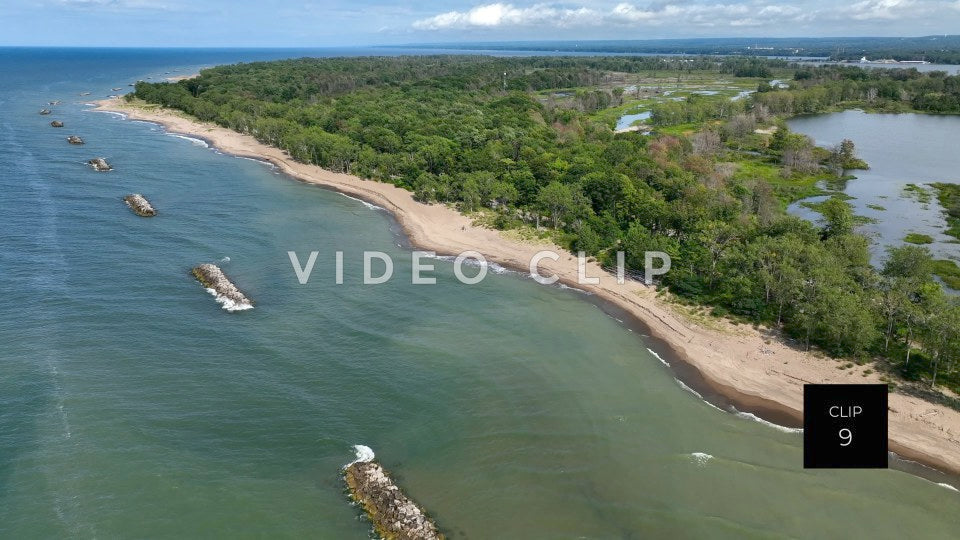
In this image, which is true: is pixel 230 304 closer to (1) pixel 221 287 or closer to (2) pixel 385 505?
(1) pixel 221 287

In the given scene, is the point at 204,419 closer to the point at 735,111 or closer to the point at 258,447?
the point at 258,447

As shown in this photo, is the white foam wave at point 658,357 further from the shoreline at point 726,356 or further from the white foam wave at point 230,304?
the white foam wave at point 230,304

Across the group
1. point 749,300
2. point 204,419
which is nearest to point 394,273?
point 204,419

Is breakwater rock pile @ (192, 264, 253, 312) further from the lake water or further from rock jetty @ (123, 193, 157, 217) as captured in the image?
the lake water

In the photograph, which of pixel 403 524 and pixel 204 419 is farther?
pixel 204 419

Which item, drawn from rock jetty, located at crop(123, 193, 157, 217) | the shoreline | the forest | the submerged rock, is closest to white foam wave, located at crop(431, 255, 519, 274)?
the shoreline
